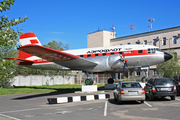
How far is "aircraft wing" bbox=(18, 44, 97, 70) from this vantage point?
17.9m

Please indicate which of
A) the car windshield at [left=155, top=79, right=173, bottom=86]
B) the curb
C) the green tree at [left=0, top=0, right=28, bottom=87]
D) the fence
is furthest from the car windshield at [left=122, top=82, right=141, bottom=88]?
the fence

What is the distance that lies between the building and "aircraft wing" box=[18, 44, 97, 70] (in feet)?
99.3

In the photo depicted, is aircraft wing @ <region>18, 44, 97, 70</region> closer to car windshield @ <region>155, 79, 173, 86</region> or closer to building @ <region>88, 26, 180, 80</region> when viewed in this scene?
car windshield @ <region>155, 79, 173, 86</region>

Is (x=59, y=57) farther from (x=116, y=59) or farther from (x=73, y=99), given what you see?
(x=73, y=99)

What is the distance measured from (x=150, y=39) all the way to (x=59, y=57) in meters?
42.6

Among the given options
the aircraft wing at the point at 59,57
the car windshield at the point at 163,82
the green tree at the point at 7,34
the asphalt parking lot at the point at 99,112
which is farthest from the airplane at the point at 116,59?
the green tree at the point at 7,34

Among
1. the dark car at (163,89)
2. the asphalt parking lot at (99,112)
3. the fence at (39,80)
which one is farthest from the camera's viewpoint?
the fence at (39,80)

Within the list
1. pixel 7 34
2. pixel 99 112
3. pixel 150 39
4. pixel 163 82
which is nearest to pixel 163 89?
pixel 163 82

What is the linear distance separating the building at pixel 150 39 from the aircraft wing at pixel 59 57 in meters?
30.3

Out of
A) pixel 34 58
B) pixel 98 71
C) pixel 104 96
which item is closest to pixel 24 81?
pixel 34 58

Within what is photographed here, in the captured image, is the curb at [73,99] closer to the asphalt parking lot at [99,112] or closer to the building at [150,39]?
the asphalt parking lot at [99,112]

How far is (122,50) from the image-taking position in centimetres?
2317

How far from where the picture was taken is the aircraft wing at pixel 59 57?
17.9 m

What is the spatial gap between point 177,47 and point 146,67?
112ft
